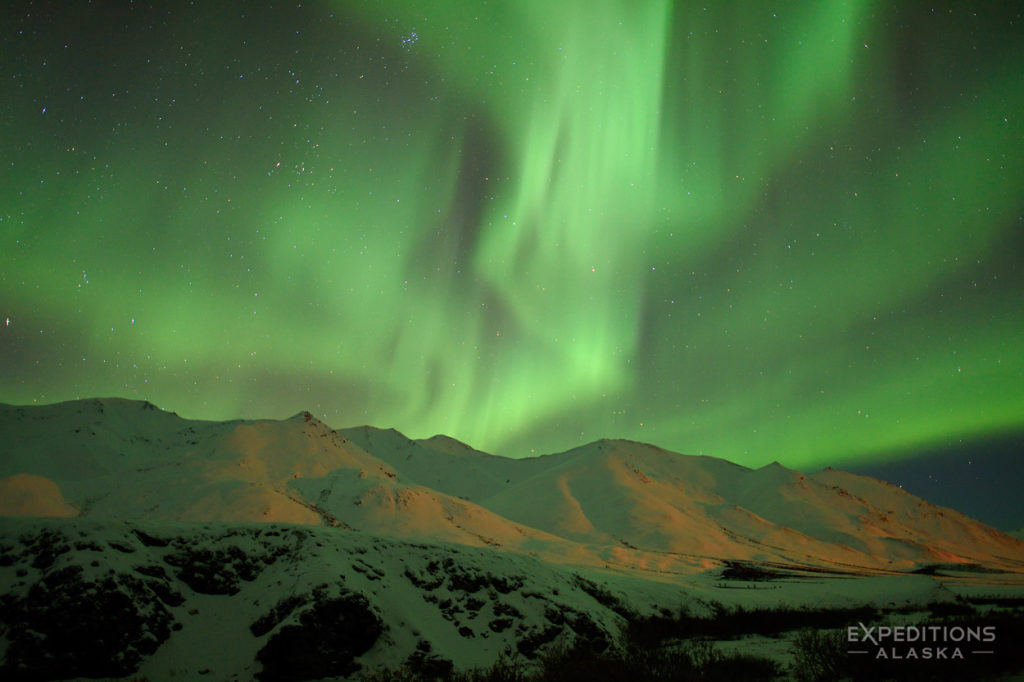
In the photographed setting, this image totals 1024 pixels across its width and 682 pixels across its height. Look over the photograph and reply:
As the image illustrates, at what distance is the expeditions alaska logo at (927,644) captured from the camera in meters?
11.5

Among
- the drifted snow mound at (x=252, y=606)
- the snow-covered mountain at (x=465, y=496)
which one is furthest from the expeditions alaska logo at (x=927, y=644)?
the snow-covered mountain at (x=465, y=496)

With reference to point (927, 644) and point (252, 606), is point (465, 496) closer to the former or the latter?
point (252, 606)

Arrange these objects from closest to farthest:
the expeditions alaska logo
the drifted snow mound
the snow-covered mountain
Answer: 1. the expeditions alaska logo
2. the drifted snow mound
3. the snow-covered mountain

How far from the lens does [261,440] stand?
11638 centimetres

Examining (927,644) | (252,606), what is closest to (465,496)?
(252,606)

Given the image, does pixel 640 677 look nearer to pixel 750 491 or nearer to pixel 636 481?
pixel 636 481

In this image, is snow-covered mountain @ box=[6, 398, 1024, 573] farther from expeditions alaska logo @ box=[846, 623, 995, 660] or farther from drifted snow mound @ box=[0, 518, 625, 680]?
expeditions alaska logo @ box=[846, 623, 995, 660]

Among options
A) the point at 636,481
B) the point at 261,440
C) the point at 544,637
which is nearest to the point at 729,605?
the point at 544,637

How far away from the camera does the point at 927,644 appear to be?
520 inches

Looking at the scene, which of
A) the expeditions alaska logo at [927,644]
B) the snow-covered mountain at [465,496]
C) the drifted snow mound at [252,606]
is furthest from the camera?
the snow-covered mountain at [465,496]

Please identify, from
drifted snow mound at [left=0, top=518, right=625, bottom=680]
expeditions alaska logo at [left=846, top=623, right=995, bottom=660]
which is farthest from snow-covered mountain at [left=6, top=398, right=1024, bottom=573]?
expeditions alaska logo at [left=846, top=623, right=995, bottom=660]

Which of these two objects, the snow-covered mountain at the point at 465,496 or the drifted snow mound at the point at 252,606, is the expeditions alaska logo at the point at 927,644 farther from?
the snow-covered mountain at the point at 465,496

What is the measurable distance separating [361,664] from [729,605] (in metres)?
→ 21.8

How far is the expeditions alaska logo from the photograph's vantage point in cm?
1153
